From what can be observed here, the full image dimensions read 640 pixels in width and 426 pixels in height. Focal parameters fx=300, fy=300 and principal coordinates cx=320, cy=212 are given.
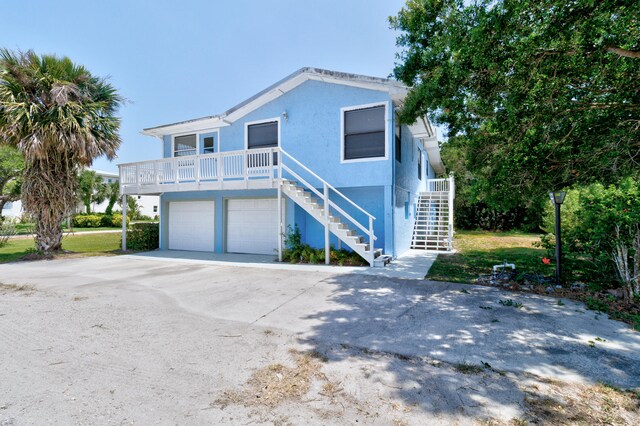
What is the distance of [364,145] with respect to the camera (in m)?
10.8

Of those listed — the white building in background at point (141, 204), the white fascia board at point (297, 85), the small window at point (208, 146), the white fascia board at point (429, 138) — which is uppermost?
the white fascia board at point (297, 85)

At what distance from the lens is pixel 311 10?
1051 centimetres

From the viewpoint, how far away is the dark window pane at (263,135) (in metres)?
12.4

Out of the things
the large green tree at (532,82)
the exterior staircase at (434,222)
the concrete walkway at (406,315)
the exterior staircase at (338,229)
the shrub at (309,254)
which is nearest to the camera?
the concrete walkway at (406,315)

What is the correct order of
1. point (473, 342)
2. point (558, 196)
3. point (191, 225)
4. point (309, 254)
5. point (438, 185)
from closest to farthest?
1. point (473, 342)
2. point (558, 196)
3. point (309, 254)
4. point (191, 225)
5. point (438, 185)

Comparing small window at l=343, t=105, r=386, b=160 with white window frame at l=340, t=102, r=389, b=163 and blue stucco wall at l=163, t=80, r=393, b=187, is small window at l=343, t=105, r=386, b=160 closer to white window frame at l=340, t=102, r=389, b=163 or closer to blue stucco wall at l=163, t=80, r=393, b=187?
white window frame at l=340, t=102, r=389, b=163

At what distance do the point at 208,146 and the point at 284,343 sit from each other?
1207 cm

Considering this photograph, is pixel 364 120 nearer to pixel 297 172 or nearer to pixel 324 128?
pixel 324 128

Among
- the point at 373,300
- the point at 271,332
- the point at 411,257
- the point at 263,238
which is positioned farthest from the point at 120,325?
the point at 411,257

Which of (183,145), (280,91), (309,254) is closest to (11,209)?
(183,145)

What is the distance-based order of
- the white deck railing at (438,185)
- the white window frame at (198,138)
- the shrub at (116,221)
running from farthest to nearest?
the shrub at (116,221), the white deck railing at (438,185), the white window frame at (198,138)

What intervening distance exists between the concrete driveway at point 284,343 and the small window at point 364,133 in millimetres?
5310

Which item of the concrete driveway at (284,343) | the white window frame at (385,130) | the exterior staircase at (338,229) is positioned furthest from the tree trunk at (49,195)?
the white window frame at (385,130)

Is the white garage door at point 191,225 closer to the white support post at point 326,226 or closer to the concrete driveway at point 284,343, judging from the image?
the white support post at point 326,226
